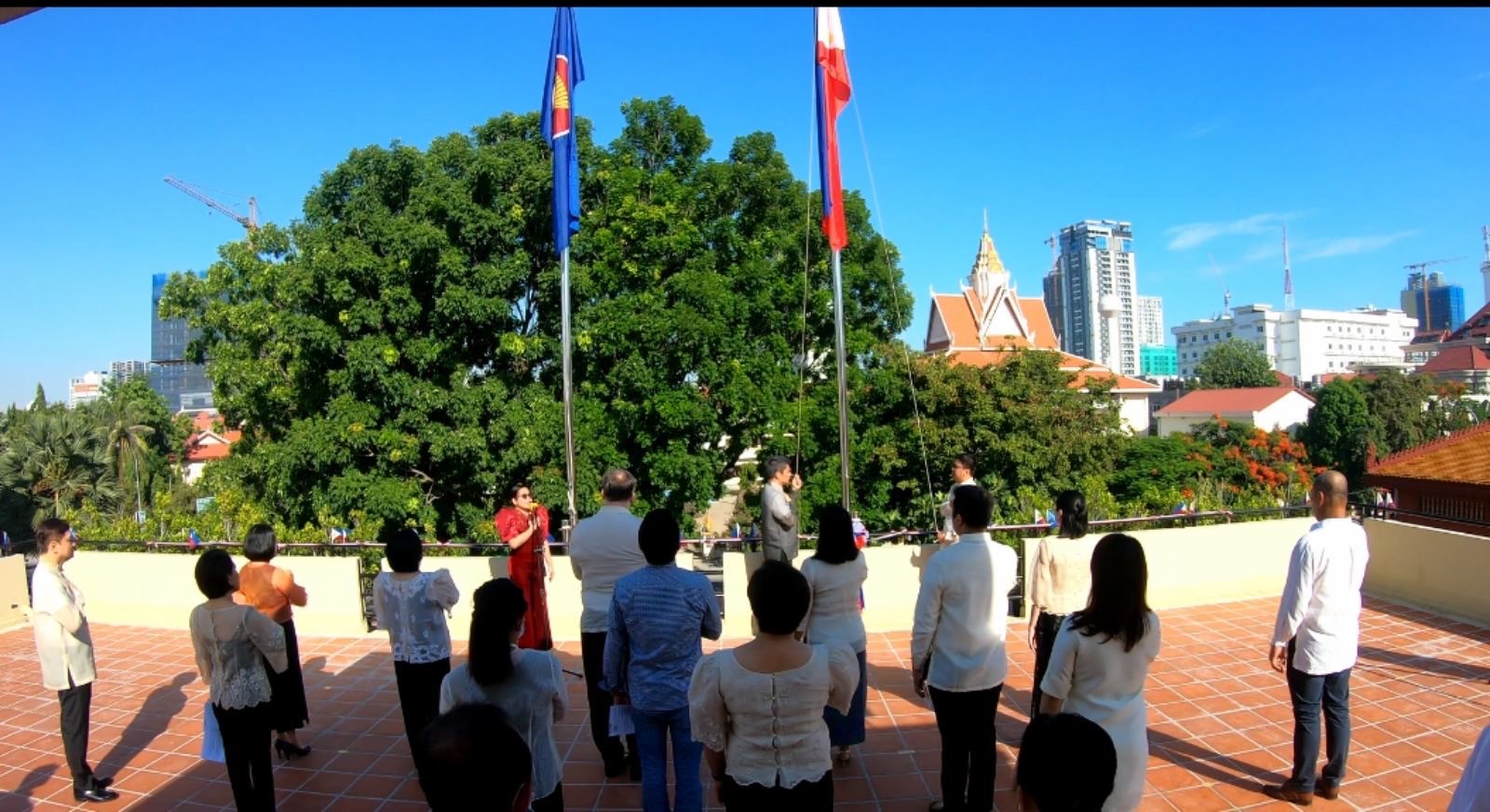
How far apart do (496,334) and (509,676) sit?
11883 millimetres

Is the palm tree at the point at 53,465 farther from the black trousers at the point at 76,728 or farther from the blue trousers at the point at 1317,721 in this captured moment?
the blue trousers at the point at 1317,721

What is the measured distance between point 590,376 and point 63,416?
2561 cm

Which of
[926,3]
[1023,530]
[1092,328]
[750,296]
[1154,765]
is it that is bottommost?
[1154,765]

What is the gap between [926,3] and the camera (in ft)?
4.85

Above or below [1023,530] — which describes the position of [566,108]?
above

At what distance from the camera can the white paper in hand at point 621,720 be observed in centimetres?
351

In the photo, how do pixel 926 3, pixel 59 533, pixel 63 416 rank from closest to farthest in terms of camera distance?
1. pixel 926 3
2. pixel 59 533
3. pixel 63 416

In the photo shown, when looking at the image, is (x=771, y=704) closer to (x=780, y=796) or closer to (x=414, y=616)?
(x=780, y=796)

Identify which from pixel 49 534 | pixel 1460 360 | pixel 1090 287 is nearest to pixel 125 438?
pixel 49 534

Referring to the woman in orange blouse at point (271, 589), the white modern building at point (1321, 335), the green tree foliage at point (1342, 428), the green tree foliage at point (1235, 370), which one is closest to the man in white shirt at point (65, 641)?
the woman in orange blouse at point (271, 589)

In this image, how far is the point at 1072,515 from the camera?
4.20m

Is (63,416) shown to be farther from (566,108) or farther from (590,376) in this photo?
(566,108)

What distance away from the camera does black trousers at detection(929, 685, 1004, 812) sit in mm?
3494

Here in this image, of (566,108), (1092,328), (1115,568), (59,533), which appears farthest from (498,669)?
(1092,328)
